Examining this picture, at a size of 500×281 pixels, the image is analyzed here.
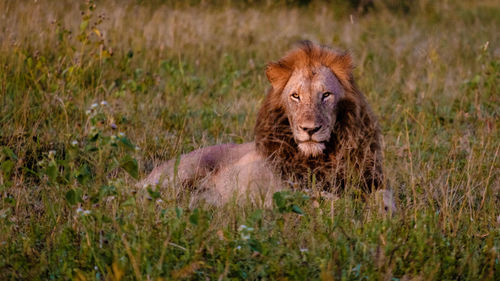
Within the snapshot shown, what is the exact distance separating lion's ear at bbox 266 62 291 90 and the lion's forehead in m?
0.06

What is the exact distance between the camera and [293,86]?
14.0 feet

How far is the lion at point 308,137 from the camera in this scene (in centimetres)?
405

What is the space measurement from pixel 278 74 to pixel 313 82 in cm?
34

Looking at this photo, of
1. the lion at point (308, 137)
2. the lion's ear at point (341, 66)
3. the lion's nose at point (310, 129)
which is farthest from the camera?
the lion's ear at point (341, 66)

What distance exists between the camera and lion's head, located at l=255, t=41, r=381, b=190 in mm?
4066

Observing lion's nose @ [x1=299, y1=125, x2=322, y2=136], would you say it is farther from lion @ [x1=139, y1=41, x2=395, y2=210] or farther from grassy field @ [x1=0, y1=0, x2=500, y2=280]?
grassy field @ [x1=0, y1=0, x2=500, y2=280]

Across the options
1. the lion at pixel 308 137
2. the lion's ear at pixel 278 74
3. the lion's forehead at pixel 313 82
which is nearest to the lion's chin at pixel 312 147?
the lion at pixel 308 137

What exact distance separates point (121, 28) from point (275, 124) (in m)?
4.07

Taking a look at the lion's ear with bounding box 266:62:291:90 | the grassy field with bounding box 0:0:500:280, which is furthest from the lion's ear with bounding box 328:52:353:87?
the grassy field with bounding box 0:0:500:280

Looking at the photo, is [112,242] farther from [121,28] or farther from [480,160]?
[121,28]

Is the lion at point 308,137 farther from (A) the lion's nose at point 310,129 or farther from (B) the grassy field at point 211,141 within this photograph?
(B) the grassy field at point 211,141

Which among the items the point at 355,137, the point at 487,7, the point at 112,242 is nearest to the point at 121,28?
the point at 355,137

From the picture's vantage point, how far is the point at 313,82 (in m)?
4.22

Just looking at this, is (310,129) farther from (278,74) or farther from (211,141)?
(211,141)
